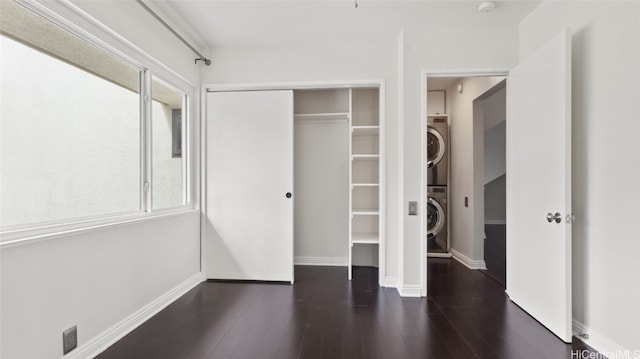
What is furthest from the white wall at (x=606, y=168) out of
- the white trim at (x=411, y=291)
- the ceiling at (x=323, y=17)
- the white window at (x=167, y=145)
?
the white window at (x=167, y=145)

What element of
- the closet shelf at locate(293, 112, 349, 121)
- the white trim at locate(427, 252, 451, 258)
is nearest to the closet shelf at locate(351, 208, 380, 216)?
the closet shelf at locate(293, 112, 349, 121)

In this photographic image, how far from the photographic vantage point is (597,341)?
1783 mm

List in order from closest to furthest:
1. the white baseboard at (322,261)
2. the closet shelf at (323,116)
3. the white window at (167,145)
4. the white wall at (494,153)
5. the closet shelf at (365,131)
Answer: the white window at (167,145), the closet shelf at (365,131), the closet shelf at (323,116), the white baseboard at (322,261), the white wall at (494,153)

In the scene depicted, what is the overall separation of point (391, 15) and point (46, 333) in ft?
10.9

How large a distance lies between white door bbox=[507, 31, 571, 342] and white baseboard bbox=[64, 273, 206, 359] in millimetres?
3084

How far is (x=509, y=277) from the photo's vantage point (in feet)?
8.44

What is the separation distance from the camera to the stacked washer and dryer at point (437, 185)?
3980 mm

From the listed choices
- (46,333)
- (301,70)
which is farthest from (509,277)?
(46,333)

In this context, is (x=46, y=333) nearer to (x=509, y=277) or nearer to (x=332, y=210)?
(x=332, y=210)

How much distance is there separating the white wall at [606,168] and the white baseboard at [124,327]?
10.6 ft

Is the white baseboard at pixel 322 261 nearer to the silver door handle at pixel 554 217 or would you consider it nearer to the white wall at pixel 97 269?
the white wall at pixel 97 269

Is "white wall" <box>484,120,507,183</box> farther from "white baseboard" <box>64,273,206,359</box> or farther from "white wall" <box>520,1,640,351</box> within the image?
"white baseboard" <box>64,273,206,359</box>

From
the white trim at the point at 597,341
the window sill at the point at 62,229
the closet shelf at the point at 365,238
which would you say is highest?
the window sill at the point at 62,229

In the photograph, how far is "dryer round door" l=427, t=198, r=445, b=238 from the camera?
3.96 meters
